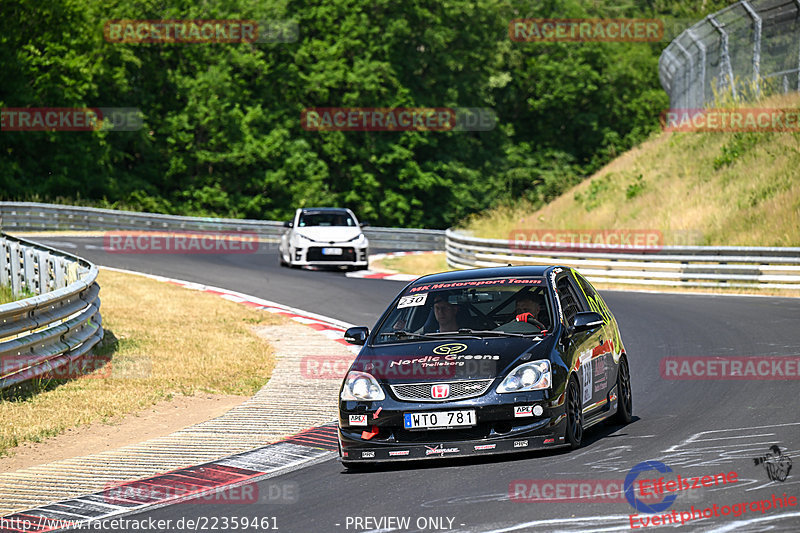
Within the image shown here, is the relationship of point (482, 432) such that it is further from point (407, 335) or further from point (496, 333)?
point (407, 335)

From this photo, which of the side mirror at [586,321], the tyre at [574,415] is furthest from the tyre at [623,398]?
the tyre at [574,415]

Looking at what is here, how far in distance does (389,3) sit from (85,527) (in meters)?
55.1

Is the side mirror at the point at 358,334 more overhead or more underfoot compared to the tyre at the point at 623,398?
more overhead

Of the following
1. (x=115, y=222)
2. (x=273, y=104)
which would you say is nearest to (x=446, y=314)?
(x=115, y=222)

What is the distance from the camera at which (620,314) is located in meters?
18.4

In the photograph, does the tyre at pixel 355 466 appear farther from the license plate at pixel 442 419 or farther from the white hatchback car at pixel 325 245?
the white hatchback car at pixel 325 245

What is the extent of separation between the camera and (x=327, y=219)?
94.8 ft

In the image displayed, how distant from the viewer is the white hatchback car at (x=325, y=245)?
27.7 metres

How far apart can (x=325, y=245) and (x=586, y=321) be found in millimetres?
19261

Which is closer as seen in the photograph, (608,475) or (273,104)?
(608,475)

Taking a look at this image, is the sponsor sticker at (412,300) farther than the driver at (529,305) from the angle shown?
Yes

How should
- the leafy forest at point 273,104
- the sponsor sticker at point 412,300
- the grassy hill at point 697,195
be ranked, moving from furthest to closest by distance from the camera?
the leafy forest at point 273,104
the grassy hill at point 697,195
the sponsor sticker at point 412,300

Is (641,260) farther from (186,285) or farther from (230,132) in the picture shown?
(230,132)

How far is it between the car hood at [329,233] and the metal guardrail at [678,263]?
351 cm
